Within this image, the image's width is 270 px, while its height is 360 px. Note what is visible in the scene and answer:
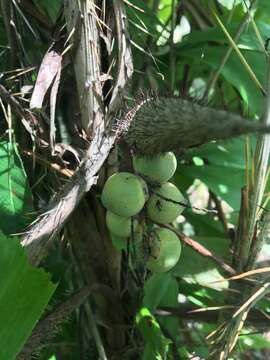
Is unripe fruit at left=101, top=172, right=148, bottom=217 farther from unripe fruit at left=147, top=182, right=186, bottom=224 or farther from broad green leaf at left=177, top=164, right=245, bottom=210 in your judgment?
broad green leaf at left=177, top=164, right=245, bottom=210

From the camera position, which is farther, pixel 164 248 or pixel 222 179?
pixel 222 179

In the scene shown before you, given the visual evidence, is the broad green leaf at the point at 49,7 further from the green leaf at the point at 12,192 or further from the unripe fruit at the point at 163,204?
the unripe fruit at the point at 163,204

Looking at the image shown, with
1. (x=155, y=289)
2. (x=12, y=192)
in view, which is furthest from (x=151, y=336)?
(x=12, y=192)

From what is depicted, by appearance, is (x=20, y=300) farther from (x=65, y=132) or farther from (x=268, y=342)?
(x=268, y=342)

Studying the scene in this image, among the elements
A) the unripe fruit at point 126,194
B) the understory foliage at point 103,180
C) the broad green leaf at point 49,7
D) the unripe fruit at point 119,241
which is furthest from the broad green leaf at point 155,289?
the broad green leaf at point 49,7

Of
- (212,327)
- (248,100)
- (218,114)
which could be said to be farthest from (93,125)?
(212,327)

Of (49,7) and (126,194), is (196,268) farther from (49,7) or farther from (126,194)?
(49,7)
